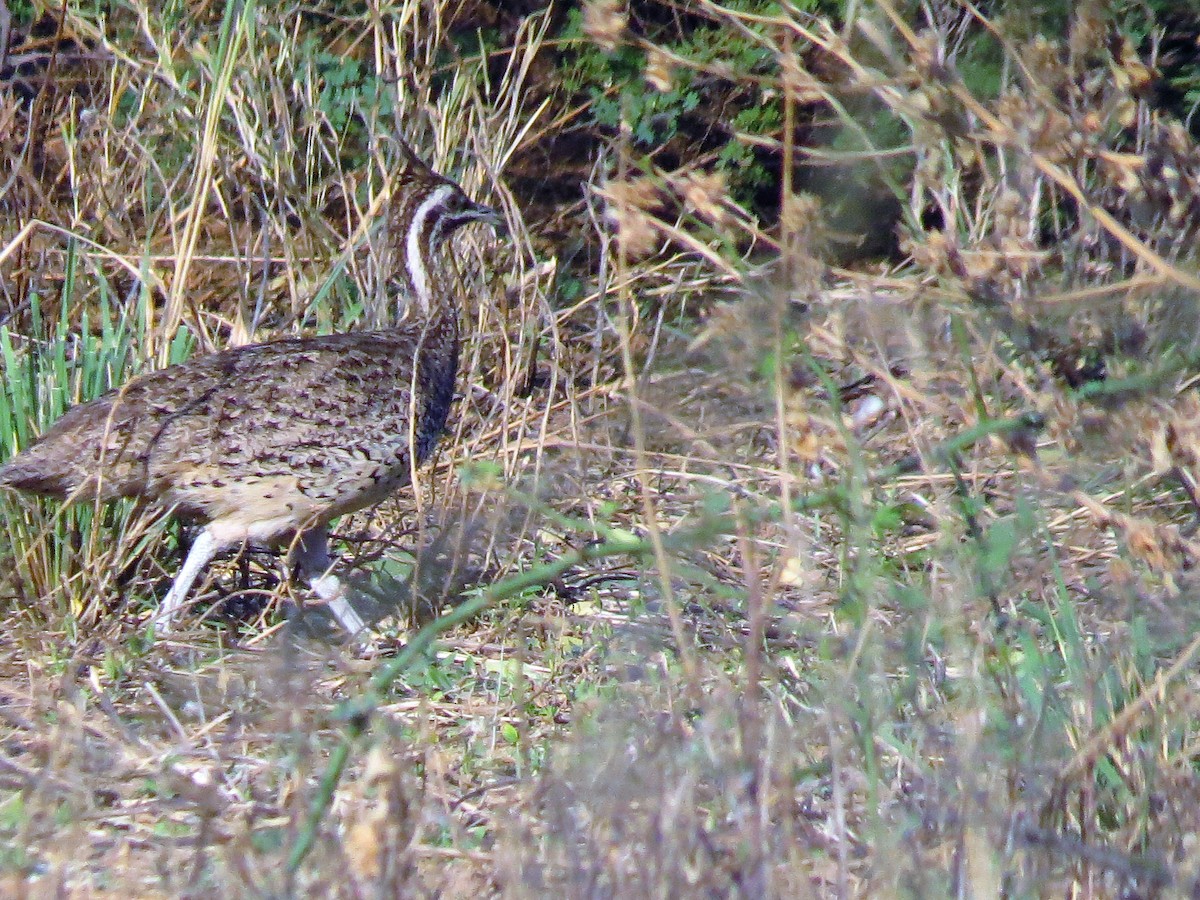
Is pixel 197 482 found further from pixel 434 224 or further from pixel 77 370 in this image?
pixel 434 224

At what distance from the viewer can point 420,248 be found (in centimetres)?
639

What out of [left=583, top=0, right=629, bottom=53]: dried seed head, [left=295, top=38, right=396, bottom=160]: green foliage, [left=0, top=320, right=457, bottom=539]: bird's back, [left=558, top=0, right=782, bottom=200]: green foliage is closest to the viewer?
[left=583, top=0, right=629, bottom=53]: dried seed head

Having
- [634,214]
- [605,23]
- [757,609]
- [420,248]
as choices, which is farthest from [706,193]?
[420,248]

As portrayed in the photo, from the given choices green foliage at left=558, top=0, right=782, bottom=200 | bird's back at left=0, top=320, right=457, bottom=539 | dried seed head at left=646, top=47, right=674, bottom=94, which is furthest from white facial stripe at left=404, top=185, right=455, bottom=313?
dried seed head at left=646, top=47, right=674, bottom=94

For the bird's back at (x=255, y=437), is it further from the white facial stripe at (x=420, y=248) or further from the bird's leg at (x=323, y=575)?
the white facial stripe at (x=420, y=248)

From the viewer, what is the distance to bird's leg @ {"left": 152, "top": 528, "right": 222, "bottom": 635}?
17.2ft

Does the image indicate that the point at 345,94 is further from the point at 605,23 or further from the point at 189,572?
the point at 605,23

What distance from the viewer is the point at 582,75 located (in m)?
8.69

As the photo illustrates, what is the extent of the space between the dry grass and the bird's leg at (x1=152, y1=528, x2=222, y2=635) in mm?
83

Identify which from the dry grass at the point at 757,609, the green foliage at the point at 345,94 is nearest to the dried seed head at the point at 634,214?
the dry grass at the point at 757,609

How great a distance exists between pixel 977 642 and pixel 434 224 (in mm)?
3535

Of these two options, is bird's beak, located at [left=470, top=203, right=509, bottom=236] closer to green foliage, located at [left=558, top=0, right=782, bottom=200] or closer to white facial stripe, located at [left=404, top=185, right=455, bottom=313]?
white facial stripe, located at [left=404, top=185, right=455, bottom=313]

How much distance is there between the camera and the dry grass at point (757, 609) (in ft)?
9.61

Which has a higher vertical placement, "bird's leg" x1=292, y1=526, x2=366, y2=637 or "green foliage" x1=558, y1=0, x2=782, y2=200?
"green foliage" x1=558, y1=0, x2=782, y2=200
